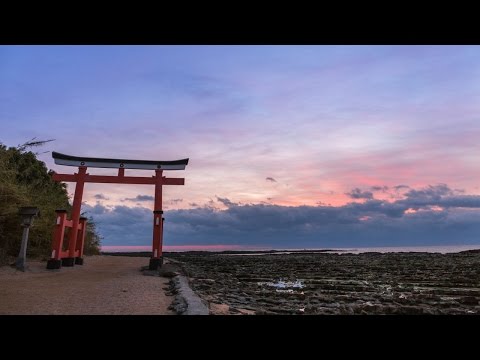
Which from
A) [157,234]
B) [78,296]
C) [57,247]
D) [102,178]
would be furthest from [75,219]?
[78,296]

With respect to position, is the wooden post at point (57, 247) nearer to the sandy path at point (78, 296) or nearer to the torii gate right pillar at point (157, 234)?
the sandy path at point (78, 296)

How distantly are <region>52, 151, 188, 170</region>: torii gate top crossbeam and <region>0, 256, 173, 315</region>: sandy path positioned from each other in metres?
4.93

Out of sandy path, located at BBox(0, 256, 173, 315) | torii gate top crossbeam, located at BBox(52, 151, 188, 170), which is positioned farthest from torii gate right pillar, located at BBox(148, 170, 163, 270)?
sandy path, located at BBox(0, 256, 173, 315)

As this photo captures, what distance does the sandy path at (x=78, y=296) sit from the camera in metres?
6.02

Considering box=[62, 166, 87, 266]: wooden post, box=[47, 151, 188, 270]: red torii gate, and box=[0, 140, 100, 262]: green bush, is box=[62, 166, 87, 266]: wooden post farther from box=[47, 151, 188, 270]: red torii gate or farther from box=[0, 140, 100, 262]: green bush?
box=[0, 140, 100, 262]: green bush

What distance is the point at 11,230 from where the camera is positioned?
1299 centimetres

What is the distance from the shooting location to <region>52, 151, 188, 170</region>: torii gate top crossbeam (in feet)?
47.3

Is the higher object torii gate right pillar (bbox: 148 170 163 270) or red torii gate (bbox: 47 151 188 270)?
red torii gate (bbox: 47 151 188 270)

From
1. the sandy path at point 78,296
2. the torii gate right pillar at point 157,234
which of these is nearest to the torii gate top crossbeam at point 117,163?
the torii gate right pillar at point 157,234

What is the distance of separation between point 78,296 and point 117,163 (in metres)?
8.11
